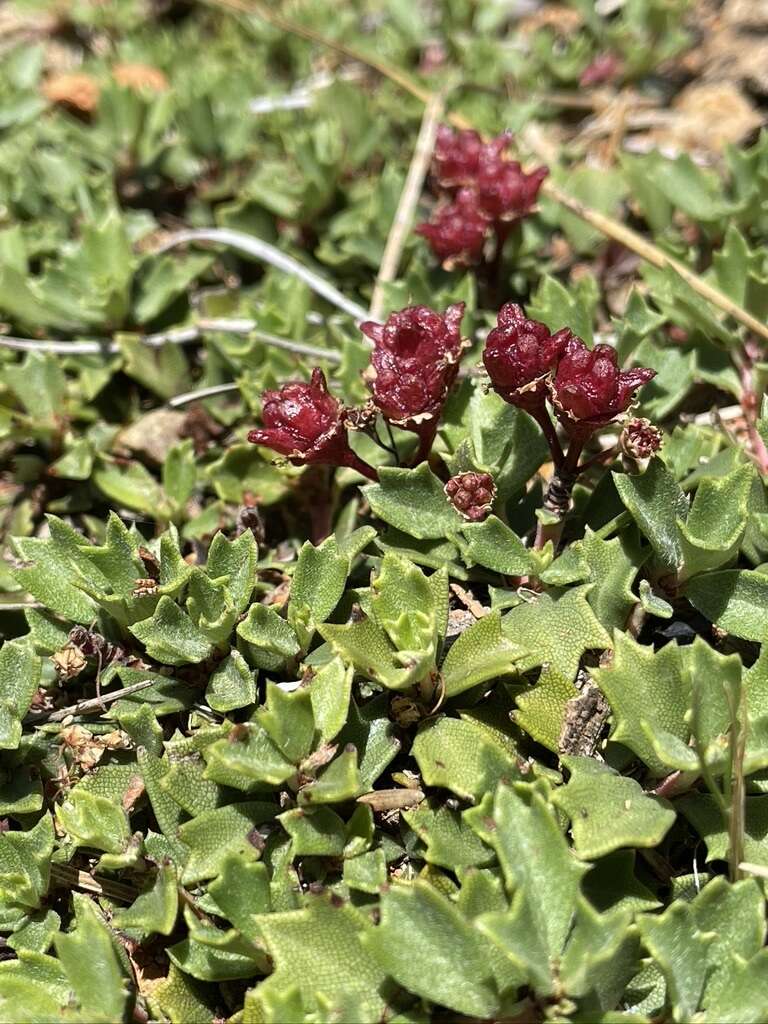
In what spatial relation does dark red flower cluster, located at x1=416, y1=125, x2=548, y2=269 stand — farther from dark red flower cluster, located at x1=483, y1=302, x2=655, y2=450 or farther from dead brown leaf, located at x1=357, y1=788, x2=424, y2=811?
dead brown leaf, located at x1=357, y1=788, x2=424, y2=811

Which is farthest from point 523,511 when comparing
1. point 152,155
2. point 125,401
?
point 152,155

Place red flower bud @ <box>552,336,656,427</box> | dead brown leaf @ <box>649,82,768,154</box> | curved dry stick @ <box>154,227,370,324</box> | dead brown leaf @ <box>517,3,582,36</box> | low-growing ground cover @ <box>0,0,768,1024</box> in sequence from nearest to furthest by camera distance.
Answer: low-growing ground cover @ <box>0,0,768,1024</box> → red flower bud @ <box>552,336,656,427</box> → curved dry stick @ <box>154,227,370,324</box> → dead brown leaf @ <box>649,82,768,154</box> → dead brown leaf @ <box>517,3,582,36</box>

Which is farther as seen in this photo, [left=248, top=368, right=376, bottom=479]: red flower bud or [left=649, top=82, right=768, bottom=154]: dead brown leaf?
[left=649, top=82, right=768, bottom=154]: dead brown leaf

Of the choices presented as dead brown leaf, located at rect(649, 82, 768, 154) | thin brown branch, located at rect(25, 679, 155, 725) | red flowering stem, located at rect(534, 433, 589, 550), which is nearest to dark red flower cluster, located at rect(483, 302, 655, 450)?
red flowering stem, located at rect(534, 433, 589, 550)

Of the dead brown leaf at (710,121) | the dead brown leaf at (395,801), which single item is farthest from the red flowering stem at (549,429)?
the dead brown leaf at (710,121)

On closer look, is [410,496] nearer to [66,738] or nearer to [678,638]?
[678,638]
